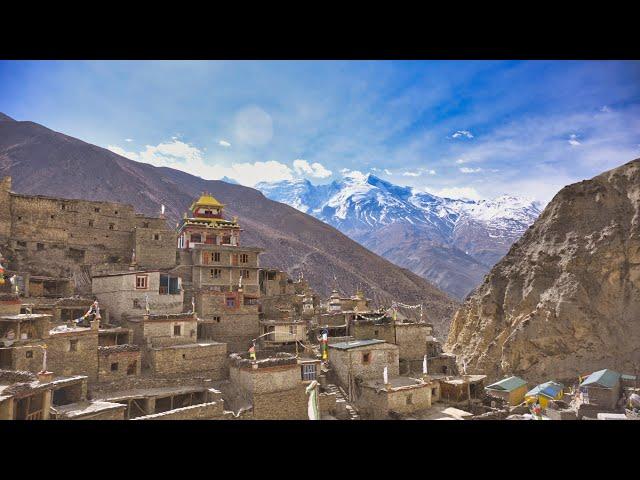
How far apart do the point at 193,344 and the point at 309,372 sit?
13.1 feet

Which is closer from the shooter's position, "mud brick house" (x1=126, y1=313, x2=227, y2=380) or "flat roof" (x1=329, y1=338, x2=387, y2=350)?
"mud brick house" (x1=126, y1=313, x2=227, y2=380)

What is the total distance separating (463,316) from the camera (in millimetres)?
32750

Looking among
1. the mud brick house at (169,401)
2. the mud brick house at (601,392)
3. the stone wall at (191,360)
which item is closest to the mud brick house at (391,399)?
the stone wall at (191,360)

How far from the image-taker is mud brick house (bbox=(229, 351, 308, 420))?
525 inches

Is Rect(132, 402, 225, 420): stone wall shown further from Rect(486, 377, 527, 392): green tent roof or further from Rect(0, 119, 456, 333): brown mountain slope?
Rect(0, 119, 456, 333): brown mountain slope

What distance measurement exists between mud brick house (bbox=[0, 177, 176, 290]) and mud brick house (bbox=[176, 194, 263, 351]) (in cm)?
167

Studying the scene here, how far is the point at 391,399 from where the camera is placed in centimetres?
1489

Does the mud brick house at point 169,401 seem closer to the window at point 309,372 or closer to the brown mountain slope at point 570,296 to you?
the window at point 309,372

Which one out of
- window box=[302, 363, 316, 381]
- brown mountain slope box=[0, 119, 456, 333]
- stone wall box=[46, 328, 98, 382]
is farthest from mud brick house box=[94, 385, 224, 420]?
brown mountain slope box=[0, 119, 456, 333]

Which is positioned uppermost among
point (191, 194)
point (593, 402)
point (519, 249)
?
point (191, 194)
